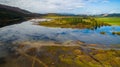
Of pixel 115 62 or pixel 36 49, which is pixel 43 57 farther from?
pixel 115 62

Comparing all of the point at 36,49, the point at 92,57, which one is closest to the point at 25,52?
the point at 36,49

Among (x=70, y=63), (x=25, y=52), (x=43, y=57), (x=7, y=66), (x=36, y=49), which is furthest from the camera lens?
(x=36, y=49)

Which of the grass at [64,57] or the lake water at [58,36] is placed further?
the lake water at [58,36]

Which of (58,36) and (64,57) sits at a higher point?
(64,57)

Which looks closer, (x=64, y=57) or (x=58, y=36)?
(x=64, y=57)

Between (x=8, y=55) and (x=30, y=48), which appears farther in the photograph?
(x=30, y=48)

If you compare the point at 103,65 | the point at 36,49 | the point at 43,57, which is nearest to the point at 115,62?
the point at 103,65

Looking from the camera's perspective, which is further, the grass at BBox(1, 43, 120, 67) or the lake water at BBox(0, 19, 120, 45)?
the lake water at BBox(0, 19, 120, 45)

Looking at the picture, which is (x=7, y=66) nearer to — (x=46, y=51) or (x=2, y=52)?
(x=2, y=52)

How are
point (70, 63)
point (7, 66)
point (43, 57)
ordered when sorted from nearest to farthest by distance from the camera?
point (7, 66), point (70, 63), point (43, 57)
